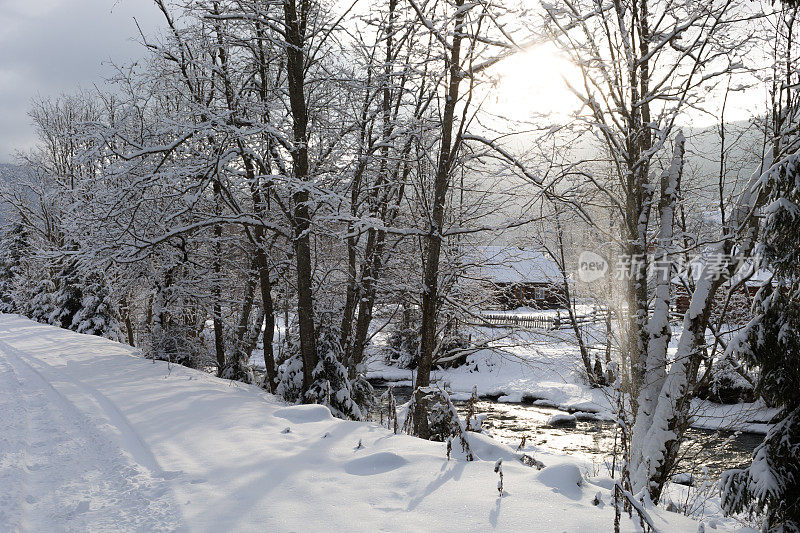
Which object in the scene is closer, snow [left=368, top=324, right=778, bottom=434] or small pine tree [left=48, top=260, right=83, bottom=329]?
snow [left=368, top=324, right=778, bottom=434]

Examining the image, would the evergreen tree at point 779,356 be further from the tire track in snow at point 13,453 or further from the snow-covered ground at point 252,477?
the tire track in snow at point 13,453

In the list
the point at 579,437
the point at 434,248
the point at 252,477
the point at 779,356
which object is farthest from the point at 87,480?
the point at 579,437

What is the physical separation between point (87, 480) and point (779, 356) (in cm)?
610

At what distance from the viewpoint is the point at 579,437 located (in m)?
15.4

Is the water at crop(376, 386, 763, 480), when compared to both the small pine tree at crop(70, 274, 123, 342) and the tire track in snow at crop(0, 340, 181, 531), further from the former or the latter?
the small pine tree at crop(70, 274, 123, 342)

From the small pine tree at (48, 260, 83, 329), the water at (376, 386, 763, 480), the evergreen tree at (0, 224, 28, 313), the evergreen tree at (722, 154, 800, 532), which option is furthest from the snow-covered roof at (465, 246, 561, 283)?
the evergreen tree at (0, 224, 28, 313)

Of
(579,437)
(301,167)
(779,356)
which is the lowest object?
(579,437)

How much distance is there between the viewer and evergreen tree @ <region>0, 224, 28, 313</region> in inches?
1369

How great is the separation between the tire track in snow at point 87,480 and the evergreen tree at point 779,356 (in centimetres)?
505

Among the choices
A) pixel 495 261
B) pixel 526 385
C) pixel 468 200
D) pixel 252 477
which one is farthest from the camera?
pixel 526 385

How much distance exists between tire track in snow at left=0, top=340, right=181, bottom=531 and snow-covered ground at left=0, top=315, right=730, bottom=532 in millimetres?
13

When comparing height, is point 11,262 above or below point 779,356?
above

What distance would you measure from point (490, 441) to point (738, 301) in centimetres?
1226

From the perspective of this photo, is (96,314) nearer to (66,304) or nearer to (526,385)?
(66,304)
